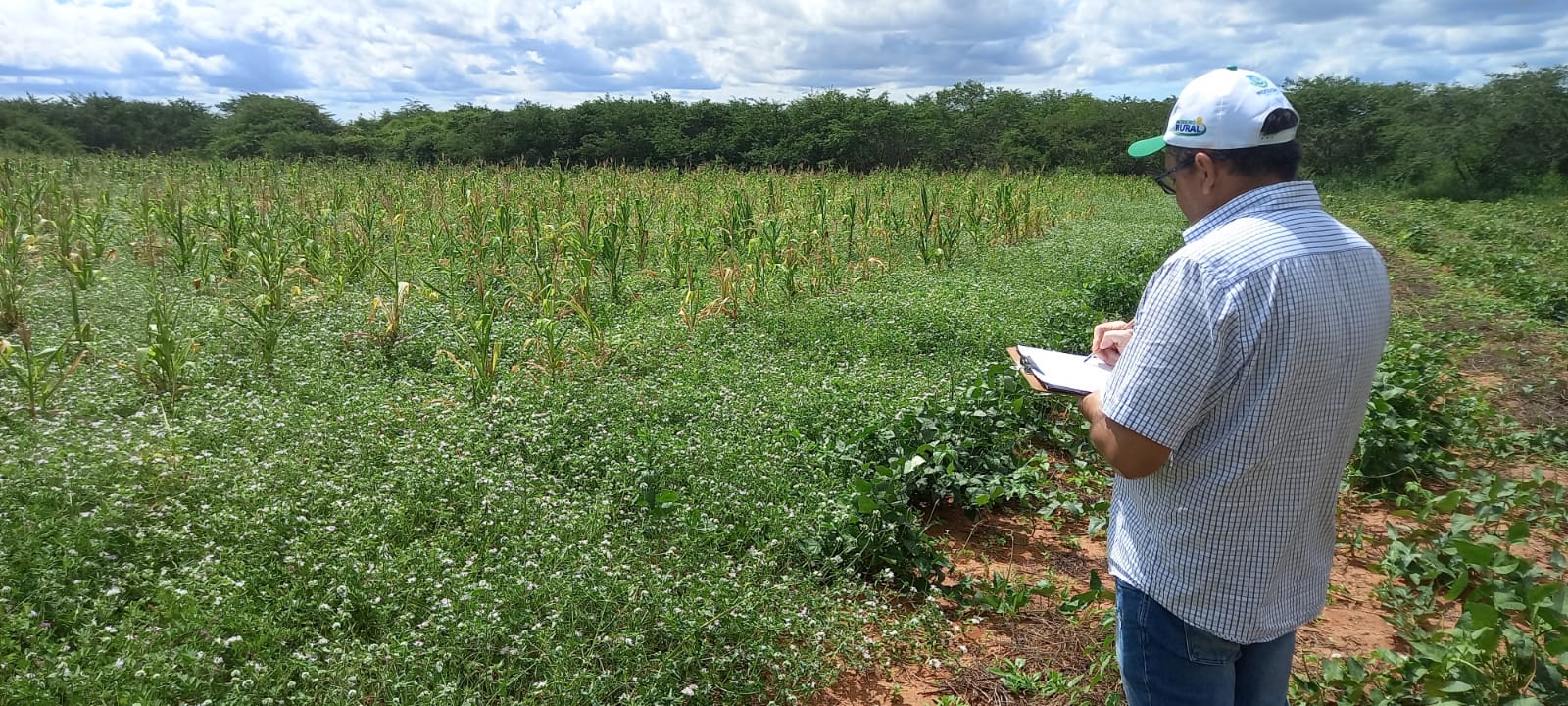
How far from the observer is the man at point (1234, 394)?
4.62ft

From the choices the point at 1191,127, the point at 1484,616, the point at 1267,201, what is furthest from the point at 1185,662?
the point at 1484,616

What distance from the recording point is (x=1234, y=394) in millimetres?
1449

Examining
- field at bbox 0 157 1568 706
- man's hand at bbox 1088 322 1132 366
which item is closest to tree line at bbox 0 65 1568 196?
field at bbox 0 157 1568 706

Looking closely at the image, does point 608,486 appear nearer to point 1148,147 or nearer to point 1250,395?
point 1148,147

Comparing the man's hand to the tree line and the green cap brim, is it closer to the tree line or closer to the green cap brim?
the green cap brim

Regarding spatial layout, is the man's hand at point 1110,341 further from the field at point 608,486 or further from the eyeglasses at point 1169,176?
the field at point 608,486

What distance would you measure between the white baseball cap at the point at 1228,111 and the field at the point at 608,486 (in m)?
1.64

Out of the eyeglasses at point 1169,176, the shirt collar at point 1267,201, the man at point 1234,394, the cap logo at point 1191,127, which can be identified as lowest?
the man at point 1234,394

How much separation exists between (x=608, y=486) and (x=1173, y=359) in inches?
103

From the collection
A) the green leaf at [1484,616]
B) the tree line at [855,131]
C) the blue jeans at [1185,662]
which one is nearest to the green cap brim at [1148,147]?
the blue jeans at [1185,662]

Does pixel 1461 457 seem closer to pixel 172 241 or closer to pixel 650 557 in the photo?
pixel 650 557

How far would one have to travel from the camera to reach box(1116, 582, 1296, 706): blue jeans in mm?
1585

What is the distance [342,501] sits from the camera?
3250 mm

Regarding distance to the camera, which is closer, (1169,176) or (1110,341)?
(1169,176)
